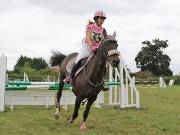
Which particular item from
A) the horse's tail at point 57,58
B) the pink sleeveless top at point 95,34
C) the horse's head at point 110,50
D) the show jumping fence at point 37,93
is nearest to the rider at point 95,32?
the pink sleeveless top at point 95,34

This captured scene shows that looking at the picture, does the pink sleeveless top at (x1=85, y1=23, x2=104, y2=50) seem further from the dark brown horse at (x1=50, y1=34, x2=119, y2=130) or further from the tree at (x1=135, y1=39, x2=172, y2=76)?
the tree at (x1=135, y1=39, x2=172, y2=76)

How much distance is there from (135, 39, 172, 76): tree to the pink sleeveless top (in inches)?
3765

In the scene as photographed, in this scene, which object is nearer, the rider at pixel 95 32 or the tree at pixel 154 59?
the rider at pixel 95 32

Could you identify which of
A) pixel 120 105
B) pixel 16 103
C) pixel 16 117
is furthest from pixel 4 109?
pixel 120 105

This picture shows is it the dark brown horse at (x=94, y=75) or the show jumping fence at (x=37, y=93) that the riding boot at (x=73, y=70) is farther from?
the show jumping fence at (x=37, y=93)

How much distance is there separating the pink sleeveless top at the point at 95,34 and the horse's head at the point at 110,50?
0.51 meters

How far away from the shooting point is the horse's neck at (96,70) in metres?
9.16

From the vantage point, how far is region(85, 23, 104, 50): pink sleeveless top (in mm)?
9500

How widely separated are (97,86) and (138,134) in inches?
55.3

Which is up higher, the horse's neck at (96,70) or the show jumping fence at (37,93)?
the horse's neck at (96,70)

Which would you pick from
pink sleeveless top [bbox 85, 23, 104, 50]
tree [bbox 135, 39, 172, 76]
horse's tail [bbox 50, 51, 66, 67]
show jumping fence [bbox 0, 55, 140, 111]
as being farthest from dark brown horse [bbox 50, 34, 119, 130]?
tree [bbox 135, 39, 172, 76]

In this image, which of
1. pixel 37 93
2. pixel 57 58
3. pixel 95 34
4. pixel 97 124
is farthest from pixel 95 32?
pixel 37 93

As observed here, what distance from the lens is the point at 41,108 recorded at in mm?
14297

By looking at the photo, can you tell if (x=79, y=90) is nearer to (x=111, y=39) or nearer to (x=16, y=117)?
(x=111, y=39)
